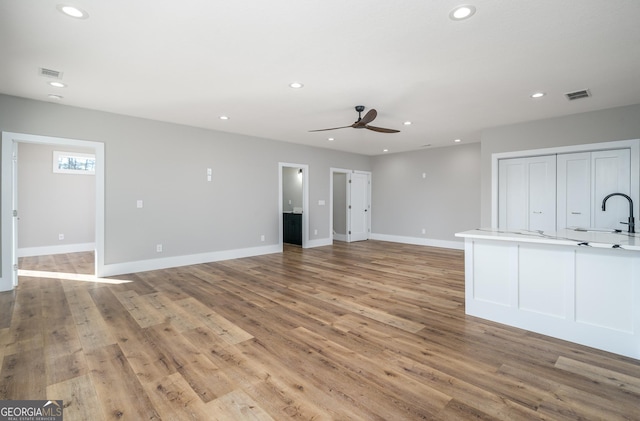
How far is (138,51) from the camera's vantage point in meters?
2.76

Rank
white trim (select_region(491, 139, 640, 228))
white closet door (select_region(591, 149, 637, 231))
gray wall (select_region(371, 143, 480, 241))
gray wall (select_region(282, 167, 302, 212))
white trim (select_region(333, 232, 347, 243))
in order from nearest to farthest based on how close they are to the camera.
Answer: white trim (select_region(491, 139, 640, 228))
white closet door (select_region(591, 149, 637, 231))
gray wall (select_region(371, 143, 480, 241))
white trim (select_region(333, 232, 347, 243))
gray wall (select_region(282, 167, 302, 212))

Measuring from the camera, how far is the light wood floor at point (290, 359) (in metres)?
1.78

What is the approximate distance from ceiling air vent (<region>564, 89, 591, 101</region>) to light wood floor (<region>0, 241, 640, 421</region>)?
2.96 meters

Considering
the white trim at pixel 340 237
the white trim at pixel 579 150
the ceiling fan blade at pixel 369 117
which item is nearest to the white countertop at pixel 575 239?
the ceiling fan blade at pixel 369 117

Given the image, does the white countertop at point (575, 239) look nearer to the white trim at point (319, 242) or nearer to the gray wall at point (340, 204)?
the white trim at point (319, 242)

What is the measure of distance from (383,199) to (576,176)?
4.70 m

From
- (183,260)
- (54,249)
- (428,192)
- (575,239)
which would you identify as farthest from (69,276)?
(428,192)

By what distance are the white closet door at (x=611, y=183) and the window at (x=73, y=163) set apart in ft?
31.9

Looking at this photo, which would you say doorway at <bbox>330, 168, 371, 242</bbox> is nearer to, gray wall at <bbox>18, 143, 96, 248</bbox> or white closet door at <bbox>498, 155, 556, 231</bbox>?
white closet door at <bbox>498, 155, 556, 231</bbox>

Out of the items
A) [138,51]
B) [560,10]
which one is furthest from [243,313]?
[560,10]

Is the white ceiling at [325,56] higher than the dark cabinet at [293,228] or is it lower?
higher

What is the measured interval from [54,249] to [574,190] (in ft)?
33.9

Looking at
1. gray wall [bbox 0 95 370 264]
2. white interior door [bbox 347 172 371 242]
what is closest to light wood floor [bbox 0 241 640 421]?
gray wall [bbox 0 95 370 264]

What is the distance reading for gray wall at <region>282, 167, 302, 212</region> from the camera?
9.16 meters
